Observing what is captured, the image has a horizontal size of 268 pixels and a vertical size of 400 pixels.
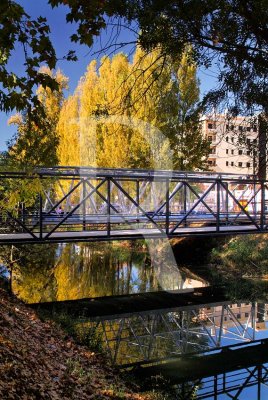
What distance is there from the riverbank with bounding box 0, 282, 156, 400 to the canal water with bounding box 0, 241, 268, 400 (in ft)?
2.44

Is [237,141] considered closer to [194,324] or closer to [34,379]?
[34,379]

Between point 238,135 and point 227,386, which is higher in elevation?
point 238,135

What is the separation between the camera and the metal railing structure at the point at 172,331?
7074 mm

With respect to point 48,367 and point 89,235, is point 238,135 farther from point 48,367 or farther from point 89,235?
point 89,235

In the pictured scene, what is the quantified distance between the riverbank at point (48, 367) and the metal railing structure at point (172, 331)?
2.75ft

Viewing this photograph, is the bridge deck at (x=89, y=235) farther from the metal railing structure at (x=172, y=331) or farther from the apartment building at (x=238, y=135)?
the apartment building at (x=238, y=135)

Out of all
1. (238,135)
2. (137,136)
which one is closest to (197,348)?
(238,135)

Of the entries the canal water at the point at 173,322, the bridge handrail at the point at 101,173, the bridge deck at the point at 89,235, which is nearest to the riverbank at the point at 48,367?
the canal water at the point at 173,322

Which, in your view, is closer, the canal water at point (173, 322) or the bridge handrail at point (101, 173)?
the canal water at point (173, 322)

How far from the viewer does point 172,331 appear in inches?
326

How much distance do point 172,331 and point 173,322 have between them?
2.22 feet

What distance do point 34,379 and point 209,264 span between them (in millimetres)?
12150

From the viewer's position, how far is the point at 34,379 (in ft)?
13.6

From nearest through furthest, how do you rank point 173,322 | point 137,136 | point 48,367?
1. point 48,367
2. point 173,322
3. point 137,136
